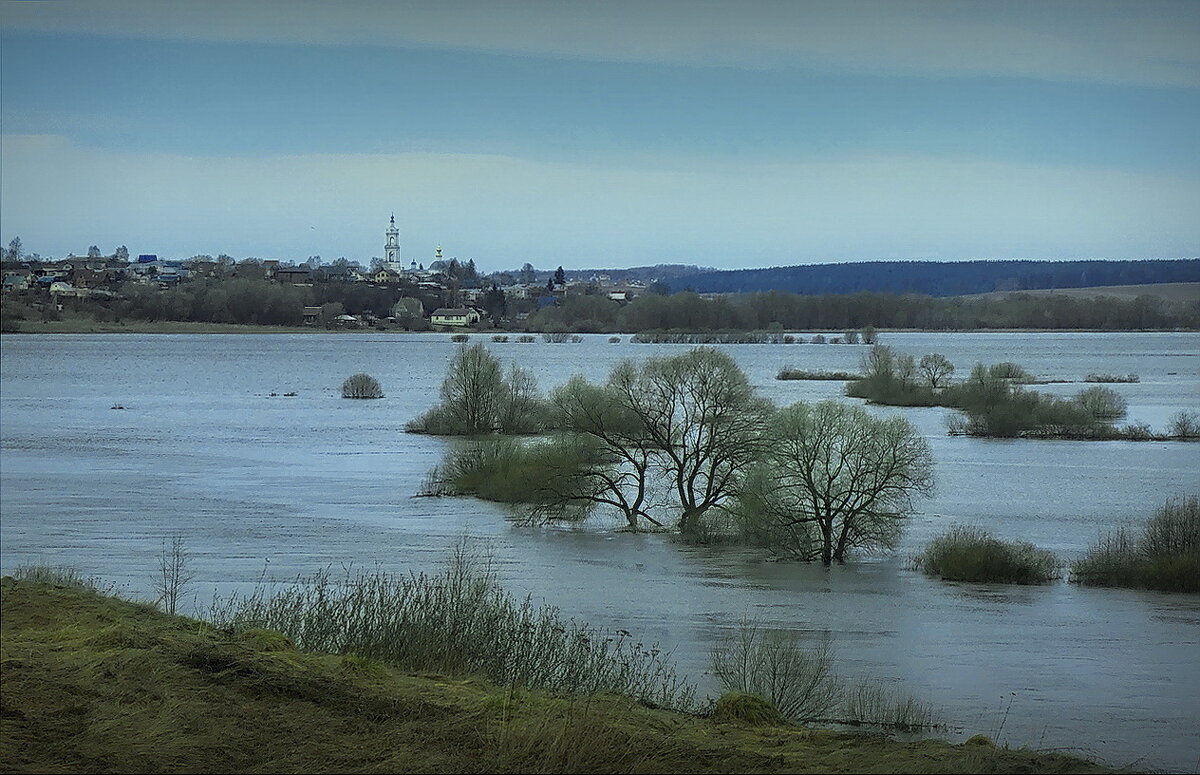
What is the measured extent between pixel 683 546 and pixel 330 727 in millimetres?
19365

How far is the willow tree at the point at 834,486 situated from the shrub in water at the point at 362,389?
3501 centimetres

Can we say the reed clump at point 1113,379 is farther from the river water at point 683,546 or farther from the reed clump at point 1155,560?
the reed clump at point 1155,560

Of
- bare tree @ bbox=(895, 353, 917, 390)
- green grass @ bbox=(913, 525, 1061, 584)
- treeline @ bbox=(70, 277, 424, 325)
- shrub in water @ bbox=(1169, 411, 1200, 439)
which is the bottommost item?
green grass @ bbox=(913, 525, 1061, 584)

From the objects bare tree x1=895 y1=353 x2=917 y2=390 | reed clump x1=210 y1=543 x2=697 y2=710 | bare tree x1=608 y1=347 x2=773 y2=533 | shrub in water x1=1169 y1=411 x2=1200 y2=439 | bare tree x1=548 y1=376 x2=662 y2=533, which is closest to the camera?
reed clump x1=210 y1=543 x2=697 y2=710

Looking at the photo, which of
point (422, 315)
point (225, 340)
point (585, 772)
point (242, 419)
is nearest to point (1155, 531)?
point (585, 772)

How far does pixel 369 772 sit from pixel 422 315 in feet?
226

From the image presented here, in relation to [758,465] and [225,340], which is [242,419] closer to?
[758,465]

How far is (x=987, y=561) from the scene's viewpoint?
71.6 feet

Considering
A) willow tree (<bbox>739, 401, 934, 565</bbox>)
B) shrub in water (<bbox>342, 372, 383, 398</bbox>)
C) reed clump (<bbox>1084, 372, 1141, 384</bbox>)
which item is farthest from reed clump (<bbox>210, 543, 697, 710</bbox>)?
reed clump (<bbox>1084, 372, 1141, 384</bbox>)

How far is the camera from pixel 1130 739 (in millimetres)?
11836

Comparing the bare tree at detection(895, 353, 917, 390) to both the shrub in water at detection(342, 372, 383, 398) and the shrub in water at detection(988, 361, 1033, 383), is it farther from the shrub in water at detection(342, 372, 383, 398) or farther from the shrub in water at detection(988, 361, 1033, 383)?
the shrub in water at detection(342, 372, 383, 398)

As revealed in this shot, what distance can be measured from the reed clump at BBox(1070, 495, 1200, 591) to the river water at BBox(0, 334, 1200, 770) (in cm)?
47

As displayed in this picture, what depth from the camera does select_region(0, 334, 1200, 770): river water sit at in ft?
47.7

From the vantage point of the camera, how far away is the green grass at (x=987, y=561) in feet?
71.5
